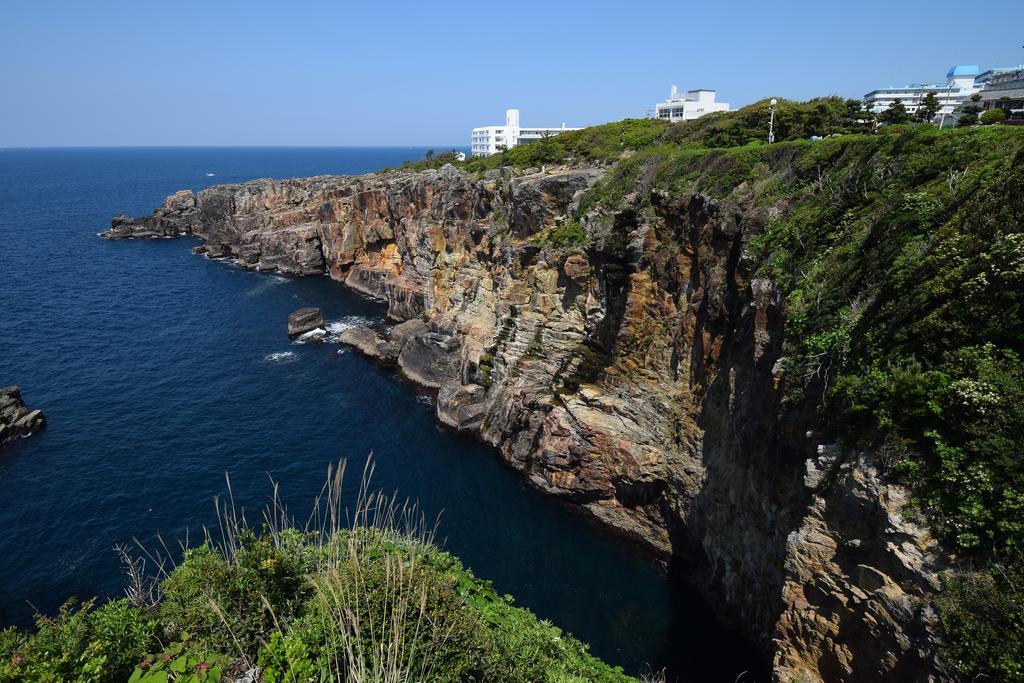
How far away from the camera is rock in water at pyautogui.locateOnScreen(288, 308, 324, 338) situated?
2746 inches

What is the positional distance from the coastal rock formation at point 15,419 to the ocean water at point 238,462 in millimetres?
1290

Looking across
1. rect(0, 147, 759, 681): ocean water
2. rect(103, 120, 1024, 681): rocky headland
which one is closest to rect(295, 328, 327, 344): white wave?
rect(0, 147, 759, 681): ocean water

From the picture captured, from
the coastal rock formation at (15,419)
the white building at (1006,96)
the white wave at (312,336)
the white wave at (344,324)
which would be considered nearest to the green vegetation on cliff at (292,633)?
the coastal rock formation at (15,419)

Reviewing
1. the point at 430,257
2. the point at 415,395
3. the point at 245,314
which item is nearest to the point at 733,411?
the point at 415,395

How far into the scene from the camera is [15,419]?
4528cm

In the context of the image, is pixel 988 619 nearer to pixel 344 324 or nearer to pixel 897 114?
pixel 897 114

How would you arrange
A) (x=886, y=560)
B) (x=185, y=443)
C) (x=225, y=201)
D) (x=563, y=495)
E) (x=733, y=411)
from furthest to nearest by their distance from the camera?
(x=225, y=201) < (x=185, y=443) < (x=563, y=495) < (x=733, y=411) < (x=886, y=560)

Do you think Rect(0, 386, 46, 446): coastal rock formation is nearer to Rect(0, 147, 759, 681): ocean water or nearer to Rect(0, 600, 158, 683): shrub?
Rect(0, 147, 759, 681): ocean water

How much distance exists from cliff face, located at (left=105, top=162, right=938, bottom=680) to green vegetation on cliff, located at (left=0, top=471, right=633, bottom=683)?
9.38 meters

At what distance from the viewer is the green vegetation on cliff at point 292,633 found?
11.3 m

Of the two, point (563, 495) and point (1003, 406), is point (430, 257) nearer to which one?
point (563, 495)

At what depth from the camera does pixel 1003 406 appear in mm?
15273

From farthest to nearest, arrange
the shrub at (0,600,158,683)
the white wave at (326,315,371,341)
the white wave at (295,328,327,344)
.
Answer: the white wave at (326,315,371,341) < the white wave at (295,328,327,344) < the shrub at (0,600,158,683)

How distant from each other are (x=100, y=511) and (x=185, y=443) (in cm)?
868
